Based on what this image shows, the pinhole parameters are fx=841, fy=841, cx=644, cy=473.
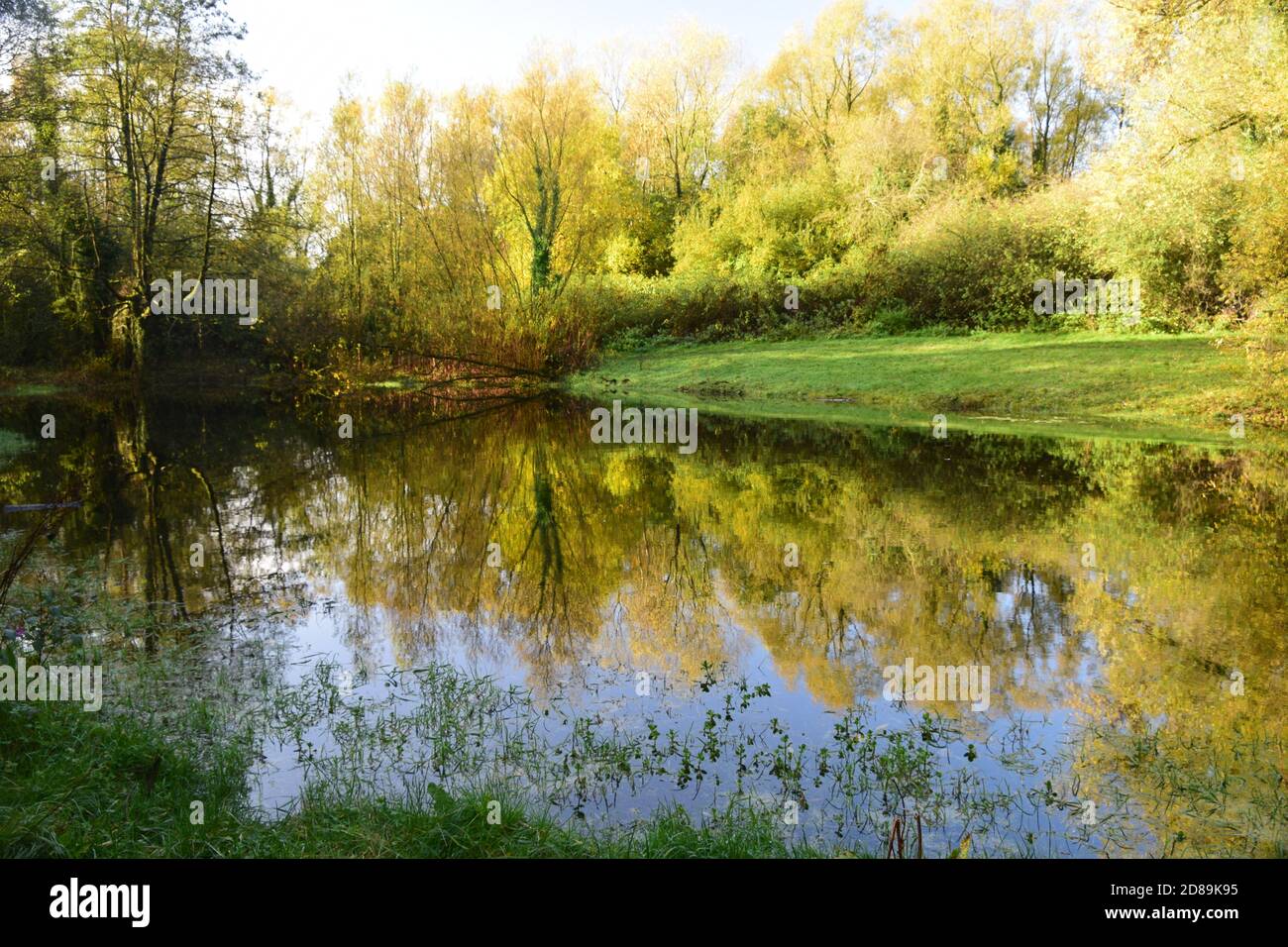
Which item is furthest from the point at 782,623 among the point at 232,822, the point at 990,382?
the point at 990,382

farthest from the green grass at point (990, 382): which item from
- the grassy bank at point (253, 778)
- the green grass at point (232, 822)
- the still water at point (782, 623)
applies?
the green grass at point (232, 822)

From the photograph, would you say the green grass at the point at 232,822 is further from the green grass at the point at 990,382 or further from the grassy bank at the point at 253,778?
the green grass at the point at 990,382

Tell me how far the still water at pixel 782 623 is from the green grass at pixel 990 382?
352 centimetres

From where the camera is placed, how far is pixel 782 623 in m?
6.46

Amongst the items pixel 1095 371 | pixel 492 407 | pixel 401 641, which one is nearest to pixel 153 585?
pixel 401 641

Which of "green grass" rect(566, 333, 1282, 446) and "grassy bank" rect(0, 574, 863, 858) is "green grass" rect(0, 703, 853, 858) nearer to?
"grassy bank" rect(0, 574, 863, 858)

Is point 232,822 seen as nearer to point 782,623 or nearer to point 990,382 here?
point 782,623

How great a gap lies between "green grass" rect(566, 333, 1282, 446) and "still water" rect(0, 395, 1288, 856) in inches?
139

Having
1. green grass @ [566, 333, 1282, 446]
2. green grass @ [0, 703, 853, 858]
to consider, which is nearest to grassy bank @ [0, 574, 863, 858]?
green grass @ [0, 703, 853, 858]

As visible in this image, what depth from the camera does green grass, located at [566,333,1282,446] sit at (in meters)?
16.2

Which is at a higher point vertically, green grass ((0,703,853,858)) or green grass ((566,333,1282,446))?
green grass ((566,333,1282,446))

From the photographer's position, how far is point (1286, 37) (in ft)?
49.1

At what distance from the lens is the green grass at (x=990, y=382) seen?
53.0 feet

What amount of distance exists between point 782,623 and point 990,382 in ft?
49.9
